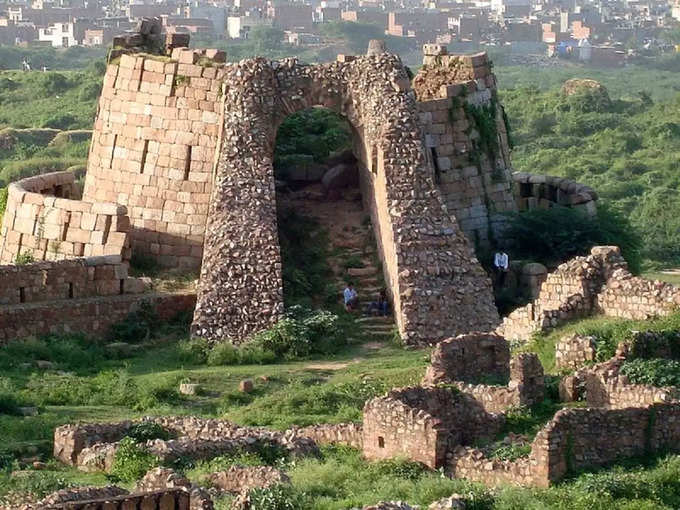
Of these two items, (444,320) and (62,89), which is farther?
(62,89)

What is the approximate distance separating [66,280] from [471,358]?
8.31 m

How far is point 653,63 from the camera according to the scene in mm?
139625

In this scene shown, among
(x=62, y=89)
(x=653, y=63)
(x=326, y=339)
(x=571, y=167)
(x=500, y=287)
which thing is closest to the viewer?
(x=326, y=339)

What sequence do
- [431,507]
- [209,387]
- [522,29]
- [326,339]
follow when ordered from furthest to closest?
[522,29] < [326,339] < [209,387] < [431,507]

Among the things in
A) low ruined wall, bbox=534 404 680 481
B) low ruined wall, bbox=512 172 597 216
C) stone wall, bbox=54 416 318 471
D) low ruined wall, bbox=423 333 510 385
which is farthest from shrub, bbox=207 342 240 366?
low ruined wall, bbox=534 404 680 481

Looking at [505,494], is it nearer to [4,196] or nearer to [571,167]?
[4,196]

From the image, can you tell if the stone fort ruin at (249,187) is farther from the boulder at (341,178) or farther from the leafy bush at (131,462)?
the leafy bush at (131,462)

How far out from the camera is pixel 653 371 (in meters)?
24.6

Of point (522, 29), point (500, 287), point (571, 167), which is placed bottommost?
point (522, 29)

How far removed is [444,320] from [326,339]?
62.4 inches

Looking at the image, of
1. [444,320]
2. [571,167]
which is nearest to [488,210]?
[444,320]

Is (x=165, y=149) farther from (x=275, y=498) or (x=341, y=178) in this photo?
(x=275, y=498)

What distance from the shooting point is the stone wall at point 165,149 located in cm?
3575

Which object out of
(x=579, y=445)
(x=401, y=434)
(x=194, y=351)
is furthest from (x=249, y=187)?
(x=579, y=445)
